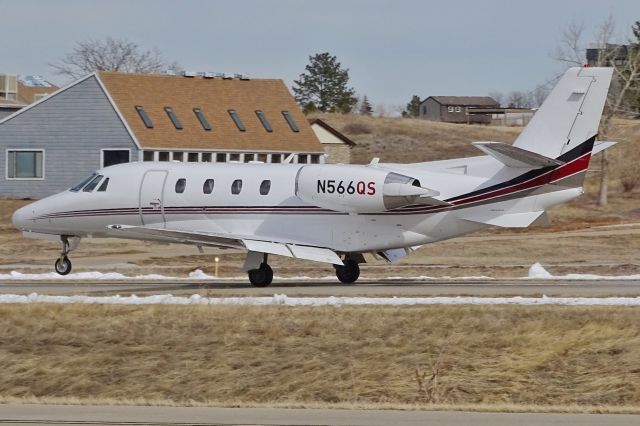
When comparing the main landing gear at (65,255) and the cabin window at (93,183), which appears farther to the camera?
the main landing gear at (65,255)

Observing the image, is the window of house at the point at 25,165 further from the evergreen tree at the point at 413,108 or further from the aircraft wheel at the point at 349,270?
the evergreen tree at the point at 413,108

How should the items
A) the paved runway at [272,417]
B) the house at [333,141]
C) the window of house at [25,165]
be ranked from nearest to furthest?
the paved runway at [272,417] → the window of house at [25,165] → the house at [333,141]

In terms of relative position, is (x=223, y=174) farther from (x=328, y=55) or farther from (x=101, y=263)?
(x=328, y=55)

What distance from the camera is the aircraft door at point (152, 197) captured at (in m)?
33.2

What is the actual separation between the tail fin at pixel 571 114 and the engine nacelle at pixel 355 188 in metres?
2.78

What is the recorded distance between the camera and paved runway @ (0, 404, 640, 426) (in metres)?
16.6

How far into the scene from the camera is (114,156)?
211 ft

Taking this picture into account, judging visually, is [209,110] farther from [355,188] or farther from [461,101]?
[461,101]

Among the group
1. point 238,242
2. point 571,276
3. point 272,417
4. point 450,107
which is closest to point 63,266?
point 238,242

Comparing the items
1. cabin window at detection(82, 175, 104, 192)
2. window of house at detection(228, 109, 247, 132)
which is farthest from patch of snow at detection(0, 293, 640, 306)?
window of house at detection(228, 109, 247, 132)

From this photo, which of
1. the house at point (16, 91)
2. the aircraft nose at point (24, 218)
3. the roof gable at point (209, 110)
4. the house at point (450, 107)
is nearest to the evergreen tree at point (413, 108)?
the house at point (450, 107)

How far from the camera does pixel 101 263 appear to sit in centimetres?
4409

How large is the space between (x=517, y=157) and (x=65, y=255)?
12.4 meters

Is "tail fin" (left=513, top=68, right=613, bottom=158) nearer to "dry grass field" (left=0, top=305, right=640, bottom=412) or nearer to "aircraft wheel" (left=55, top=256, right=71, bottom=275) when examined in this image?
"dry grass field" (left=0, top=305, right=640, bottom=412)
